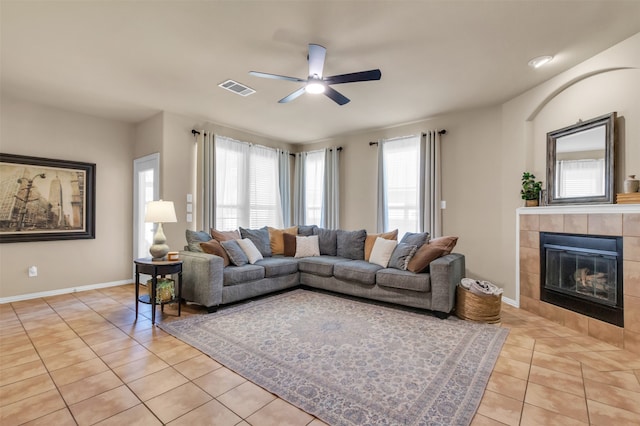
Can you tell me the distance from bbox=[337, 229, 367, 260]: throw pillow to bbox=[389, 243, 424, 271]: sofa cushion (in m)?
0.77

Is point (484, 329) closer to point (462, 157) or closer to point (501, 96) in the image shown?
point (462, 157)

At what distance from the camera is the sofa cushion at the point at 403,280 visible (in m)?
3.55

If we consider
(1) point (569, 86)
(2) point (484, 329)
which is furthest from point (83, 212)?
(1) point (569, 86)

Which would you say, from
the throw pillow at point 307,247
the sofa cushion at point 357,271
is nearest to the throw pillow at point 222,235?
the throw pillow at point 307,247

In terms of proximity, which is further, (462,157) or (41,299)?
(462,157)

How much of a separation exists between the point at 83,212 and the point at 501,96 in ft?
20.2

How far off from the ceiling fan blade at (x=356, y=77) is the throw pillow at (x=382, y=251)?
225 centimetres

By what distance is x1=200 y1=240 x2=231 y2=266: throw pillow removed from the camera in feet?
13.0

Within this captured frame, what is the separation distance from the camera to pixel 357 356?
8.35ft

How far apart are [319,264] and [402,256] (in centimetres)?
123

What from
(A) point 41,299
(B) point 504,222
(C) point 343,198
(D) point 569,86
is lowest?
(A) point 41,299

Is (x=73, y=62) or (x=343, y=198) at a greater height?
(x=73, y=62)

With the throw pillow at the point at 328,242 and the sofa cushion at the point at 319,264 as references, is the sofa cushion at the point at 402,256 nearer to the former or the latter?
the sofa cushion at the point at 319,264

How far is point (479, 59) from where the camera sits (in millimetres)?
3049
